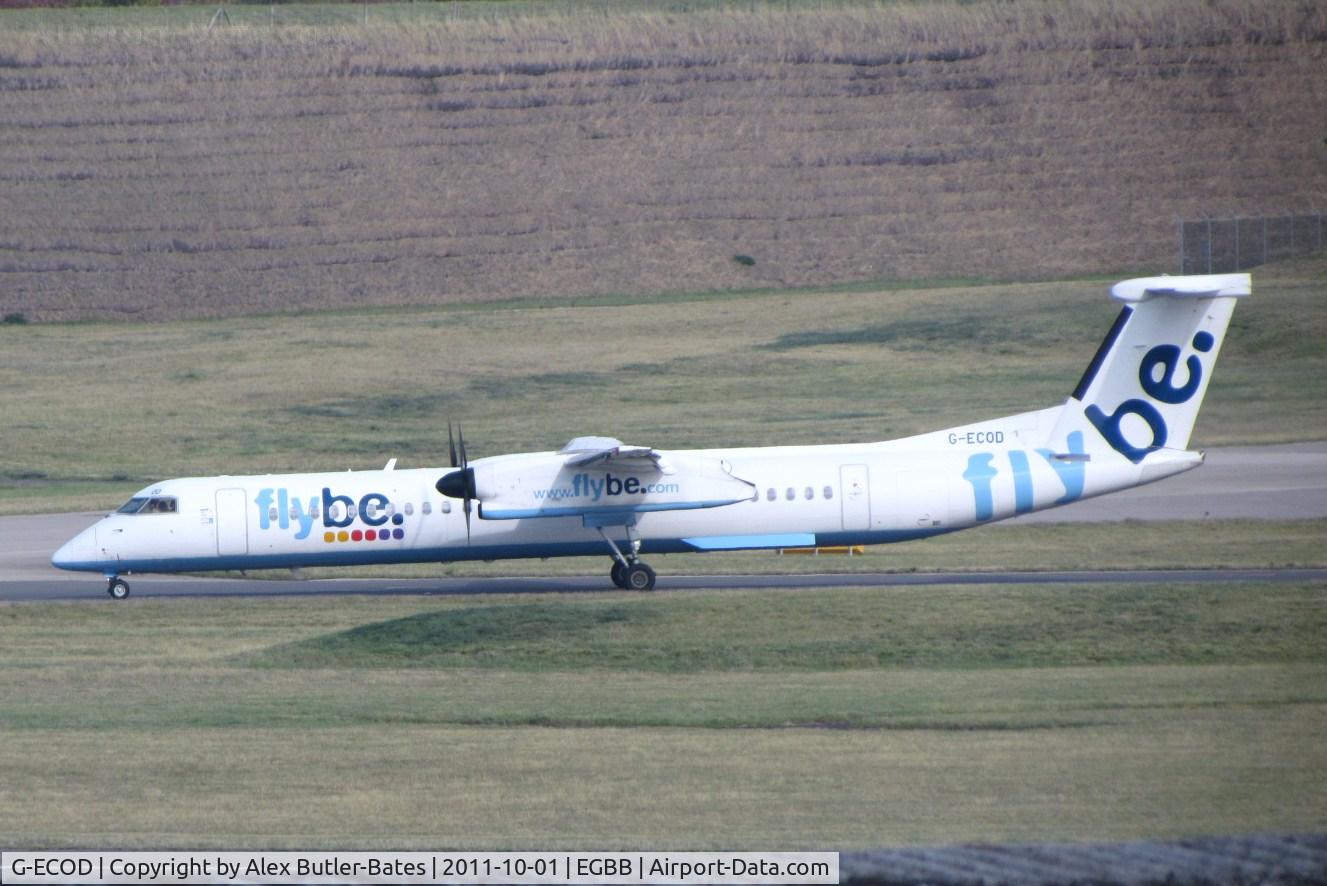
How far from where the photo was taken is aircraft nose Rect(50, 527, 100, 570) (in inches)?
1188

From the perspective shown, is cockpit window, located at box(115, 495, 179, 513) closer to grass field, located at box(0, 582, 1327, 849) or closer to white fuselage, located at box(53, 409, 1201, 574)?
white fuselage, located at box(53, 409, 1201, 574)

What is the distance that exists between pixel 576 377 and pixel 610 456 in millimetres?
27652

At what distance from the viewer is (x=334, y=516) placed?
98.2ft

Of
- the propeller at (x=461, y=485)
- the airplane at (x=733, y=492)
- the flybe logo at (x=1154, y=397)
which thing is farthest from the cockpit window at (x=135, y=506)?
the flybe logo at (x=1154, y=397)

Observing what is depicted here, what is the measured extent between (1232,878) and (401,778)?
8.13 metres

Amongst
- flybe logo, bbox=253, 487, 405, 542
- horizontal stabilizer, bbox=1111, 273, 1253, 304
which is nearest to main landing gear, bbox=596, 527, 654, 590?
flybe logo, bbox=253, 487, 405, 542

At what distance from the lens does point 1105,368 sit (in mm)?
29484

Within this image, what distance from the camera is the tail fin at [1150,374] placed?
96.0 ft

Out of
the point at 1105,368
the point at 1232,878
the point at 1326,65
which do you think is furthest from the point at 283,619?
the point at 1326,65

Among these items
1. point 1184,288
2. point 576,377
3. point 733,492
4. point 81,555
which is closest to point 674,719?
point 733,492

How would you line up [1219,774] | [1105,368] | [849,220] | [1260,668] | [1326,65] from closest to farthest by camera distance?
[1219,774], [1260,668], [1105,368], [849,220], [1326,65]

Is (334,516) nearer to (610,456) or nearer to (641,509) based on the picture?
(610,456)

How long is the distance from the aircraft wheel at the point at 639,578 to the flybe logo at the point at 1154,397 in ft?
25.8

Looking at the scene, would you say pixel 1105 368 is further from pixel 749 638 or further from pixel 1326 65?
pixel 1326 65
